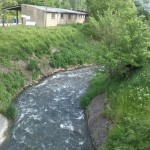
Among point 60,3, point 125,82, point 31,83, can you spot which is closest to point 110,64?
point 125,82

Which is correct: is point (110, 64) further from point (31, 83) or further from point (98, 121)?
point (31, 83)

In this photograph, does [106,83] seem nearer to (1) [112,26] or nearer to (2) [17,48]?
(1) [112,26]

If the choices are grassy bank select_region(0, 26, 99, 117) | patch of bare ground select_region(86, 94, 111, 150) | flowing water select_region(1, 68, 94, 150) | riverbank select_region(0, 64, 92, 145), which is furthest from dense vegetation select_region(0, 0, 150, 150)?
flowing water select_region(1, 68, 94, 150)

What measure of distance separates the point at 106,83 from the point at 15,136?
10797 millimetres

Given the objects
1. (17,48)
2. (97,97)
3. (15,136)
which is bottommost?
(15,136)

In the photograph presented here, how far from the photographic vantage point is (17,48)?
34.2 metres

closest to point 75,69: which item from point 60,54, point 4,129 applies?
point 60,54

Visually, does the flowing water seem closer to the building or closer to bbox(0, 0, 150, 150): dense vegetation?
bbox(0, 0, 150, 150): dense vegetation

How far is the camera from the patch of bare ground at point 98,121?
747 inches

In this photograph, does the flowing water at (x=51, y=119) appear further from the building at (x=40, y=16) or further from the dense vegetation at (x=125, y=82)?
the building at (x=40, y=16)

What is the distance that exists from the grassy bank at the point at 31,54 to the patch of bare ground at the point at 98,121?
4.58 metres

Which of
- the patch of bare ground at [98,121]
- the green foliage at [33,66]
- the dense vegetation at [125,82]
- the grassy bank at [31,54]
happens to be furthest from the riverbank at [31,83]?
the dense vegetation at [125,82]

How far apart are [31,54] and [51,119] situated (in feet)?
47.8

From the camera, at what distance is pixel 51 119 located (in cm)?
2297
